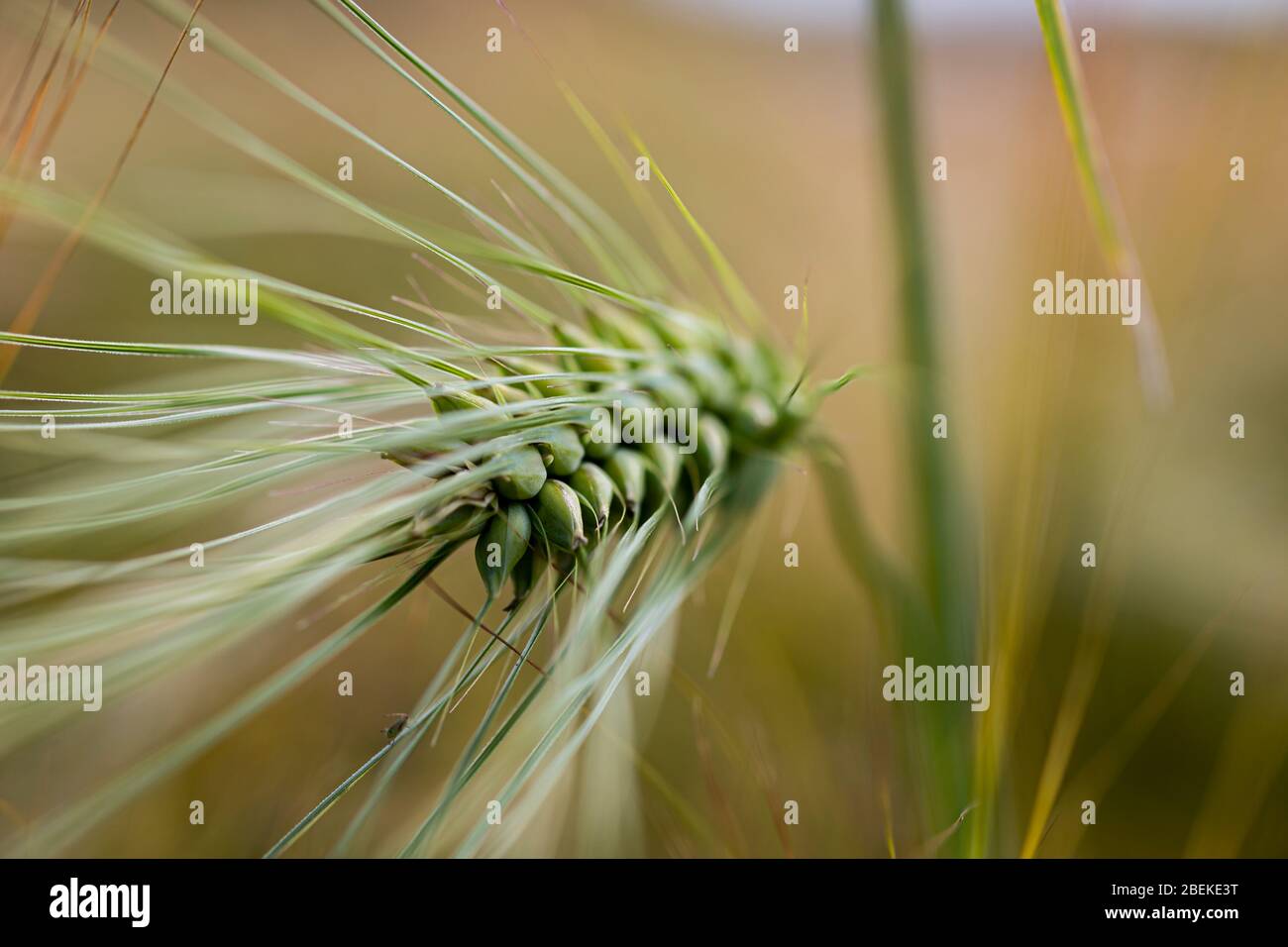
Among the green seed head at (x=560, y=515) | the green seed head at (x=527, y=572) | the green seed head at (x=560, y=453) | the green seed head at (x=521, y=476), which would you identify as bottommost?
the green seed head at (x=527, y=572)

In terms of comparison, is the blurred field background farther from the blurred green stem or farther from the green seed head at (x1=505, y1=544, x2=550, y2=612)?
the green seed head at (x1=505, y1=544, x2=550, y2=612)

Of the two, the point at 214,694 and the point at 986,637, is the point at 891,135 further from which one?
the point at 214,694

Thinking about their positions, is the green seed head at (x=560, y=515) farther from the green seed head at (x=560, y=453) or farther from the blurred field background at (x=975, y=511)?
the blurred field background at (x=975, y=511)

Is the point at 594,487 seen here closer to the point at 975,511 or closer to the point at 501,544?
the point at 501,544

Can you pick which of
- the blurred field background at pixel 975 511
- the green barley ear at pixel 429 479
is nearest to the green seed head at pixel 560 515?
the green barley ear at pixel 429 479

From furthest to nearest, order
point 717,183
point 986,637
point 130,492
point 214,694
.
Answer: point 717,183 → point 214,694 → point 986,637 → point 130,492

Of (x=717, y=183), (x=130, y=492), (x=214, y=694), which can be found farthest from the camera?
(x=717, y=183)

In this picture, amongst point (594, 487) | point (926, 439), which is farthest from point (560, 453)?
point (926, 439)
